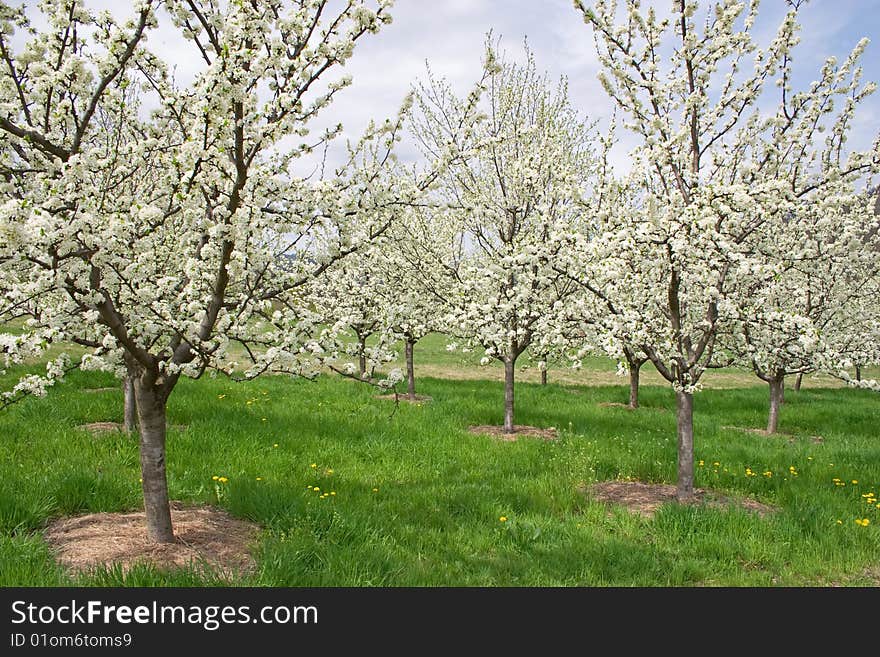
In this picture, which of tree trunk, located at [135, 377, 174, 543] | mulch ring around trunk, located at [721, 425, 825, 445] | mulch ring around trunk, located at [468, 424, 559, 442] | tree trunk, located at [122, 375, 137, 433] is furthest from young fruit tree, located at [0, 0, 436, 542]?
mulch ring around trunk, located at [721, 425, 825, 445]

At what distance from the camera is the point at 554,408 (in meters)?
14.1

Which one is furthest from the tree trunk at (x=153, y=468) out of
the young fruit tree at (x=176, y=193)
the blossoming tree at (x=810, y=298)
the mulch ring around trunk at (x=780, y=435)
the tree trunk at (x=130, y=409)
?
the mulch ring around trunk at (x=780, y=435)

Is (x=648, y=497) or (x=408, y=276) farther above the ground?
(x=408, y=276)

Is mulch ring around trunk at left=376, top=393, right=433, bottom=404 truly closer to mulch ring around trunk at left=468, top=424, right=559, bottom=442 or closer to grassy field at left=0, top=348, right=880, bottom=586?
grassy field at left=0, top=348, right=880, bottom=586

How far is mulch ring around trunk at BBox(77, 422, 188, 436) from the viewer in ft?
28.6

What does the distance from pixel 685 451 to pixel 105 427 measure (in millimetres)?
8783

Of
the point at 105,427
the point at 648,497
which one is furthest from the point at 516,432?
the point at 105,427

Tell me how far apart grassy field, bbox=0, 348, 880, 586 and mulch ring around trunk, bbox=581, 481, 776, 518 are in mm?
255

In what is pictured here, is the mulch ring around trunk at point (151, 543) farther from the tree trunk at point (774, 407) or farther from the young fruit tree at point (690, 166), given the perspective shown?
the tree trunk at point (774, 407)

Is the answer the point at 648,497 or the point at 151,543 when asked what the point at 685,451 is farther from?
the point at 151,543

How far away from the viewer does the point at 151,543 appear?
4.98 metres

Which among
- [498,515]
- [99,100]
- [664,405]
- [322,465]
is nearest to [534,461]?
[498,515]

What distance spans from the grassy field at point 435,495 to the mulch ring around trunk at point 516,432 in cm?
37
